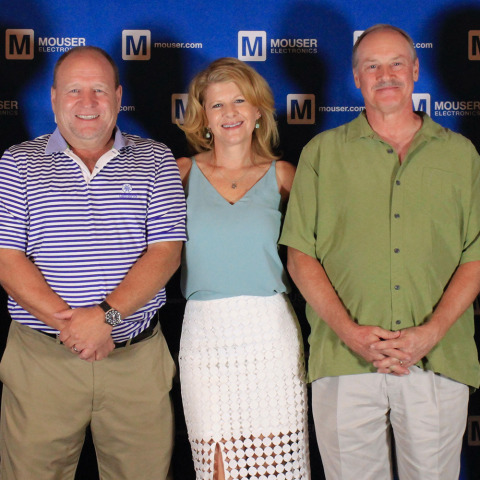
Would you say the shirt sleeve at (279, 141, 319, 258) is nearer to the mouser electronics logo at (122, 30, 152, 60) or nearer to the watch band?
the watch band

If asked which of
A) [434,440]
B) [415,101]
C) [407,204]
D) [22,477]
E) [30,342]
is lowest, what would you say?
[22,477]

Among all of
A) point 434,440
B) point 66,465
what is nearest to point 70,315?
point 66,465

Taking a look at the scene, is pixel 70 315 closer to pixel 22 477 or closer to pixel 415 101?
pixel 22 477

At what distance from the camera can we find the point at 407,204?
229 cm

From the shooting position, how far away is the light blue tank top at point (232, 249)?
97.1 inches

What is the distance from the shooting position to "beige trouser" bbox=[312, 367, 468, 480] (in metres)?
2.29

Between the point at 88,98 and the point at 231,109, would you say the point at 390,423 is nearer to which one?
the point at 231,109

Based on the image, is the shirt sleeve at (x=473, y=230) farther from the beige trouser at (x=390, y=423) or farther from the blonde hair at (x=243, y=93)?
the blonde hair at (x=243, y=93)

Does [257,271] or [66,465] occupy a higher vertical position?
[257,271]

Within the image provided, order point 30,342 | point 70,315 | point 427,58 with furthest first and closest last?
point 427,58, point 30,342, point 70,315

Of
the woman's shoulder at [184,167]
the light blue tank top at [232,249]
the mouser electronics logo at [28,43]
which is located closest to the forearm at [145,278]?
the light blue tank top at [232,249]

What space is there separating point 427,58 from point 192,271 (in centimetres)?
140

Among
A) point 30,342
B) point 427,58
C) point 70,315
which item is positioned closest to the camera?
point 70,315

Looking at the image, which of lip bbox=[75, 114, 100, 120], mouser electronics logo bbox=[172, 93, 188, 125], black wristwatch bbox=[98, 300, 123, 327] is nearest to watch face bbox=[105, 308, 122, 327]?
black wristwatch bbox=[98, 300, 123, 327]
